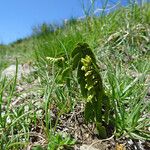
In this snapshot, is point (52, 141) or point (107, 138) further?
point (107, 138)

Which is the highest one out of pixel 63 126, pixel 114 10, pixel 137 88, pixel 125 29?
pixel 114 10

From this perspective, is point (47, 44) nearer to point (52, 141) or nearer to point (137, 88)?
point (137, 88)

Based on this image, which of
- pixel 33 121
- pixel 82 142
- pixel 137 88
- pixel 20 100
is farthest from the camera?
pixel 20 100

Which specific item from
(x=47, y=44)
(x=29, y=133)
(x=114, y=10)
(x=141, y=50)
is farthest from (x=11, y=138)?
(x=114, y=10)

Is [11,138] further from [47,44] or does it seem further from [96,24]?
[96,24]

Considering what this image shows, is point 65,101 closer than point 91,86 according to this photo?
No

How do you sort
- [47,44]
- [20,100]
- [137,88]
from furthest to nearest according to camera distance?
[47,44]
[20,100]
[137,88]

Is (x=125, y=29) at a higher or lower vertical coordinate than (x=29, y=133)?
higher
